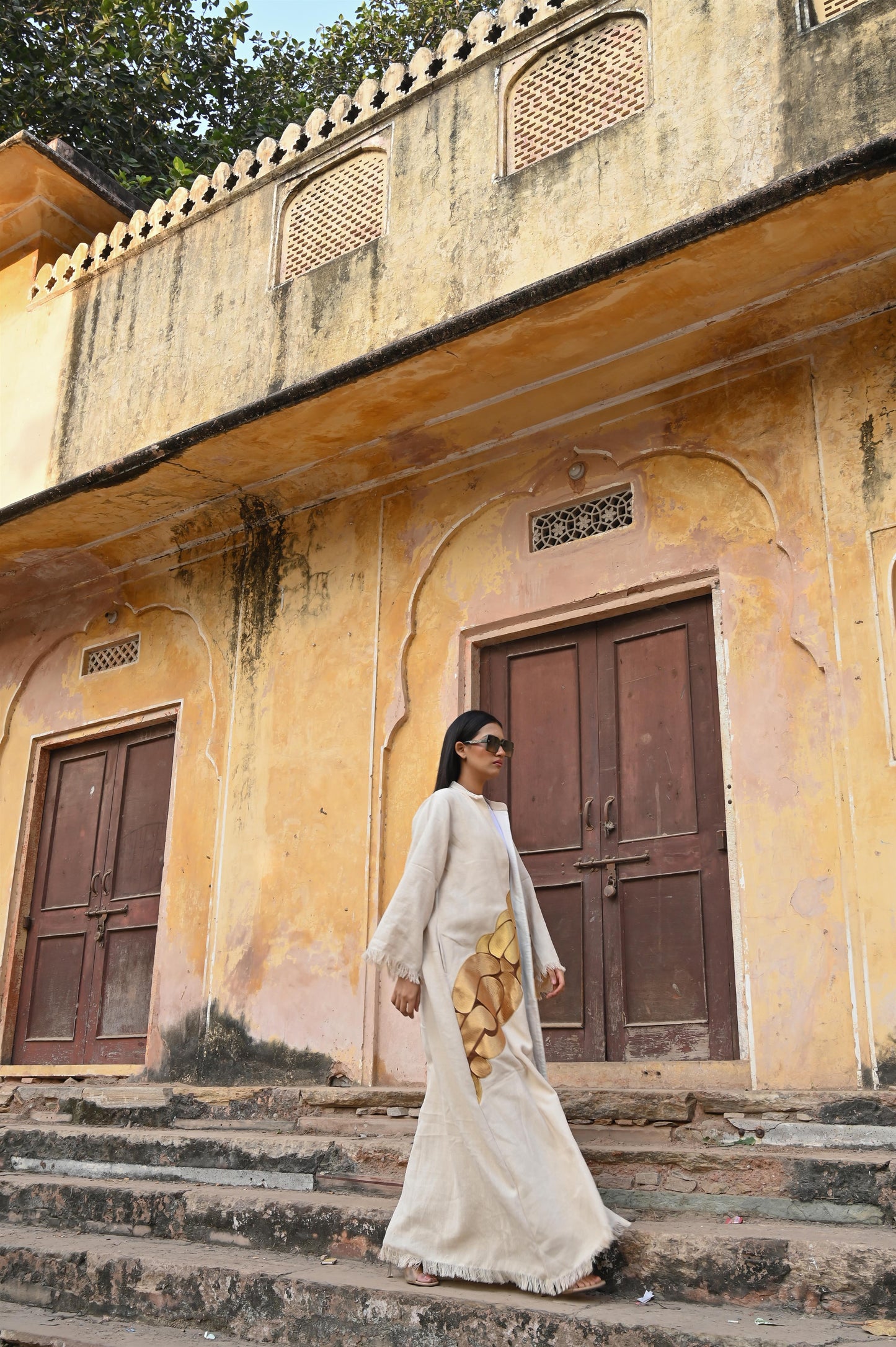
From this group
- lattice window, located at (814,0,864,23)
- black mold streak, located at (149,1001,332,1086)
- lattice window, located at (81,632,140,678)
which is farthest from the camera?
lattice window, located at (81,632,140,678)

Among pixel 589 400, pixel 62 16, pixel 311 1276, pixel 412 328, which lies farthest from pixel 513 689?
pixel 62 16

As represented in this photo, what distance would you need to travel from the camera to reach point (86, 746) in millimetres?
7883

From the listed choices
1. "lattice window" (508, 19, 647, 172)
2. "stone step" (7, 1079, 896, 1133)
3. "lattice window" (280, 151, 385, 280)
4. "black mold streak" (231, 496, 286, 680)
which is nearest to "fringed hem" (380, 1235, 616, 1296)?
"stone step" (7, 1079, 896, 1133)

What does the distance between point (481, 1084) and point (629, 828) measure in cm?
216

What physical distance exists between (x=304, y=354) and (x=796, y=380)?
250cm

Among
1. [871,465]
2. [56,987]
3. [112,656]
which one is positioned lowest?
[56,987]

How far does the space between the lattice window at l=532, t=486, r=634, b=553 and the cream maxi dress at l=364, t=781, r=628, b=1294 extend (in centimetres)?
226

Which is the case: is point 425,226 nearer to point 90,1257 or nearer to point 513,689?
point 513,689

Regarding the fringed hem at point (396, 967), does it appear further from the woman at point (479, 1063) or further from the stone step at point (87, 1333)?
the stone step at point (87, 1333)

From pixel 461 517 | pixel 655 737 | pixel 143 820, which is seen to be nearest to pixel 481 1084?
pixel 655 737

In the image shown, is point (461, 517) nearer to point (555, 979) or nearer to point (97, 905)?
point (555, 979)

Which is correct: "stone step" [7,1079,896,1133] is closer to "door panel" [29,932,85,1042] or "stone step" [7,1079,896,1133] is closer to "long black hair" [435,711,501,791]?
"door panel" [29,932,85,1042]

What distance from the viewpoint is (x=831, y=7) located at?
4879mm

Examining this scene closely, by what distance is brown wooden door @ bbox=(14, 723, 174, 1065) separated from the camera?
7.09 m
